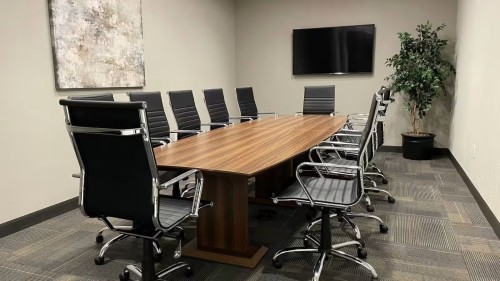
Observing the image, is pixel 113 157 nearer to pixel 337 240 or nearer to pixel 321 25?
pixel 337 240

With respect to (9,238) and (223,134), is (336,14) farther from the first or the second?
(9,238)

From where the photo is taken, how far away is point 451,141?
18.2ft

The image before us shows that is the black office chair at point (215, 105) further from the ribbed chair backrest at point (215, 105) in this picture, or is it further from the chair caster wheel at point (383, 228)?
the chair caster wheel at point (383, 228)

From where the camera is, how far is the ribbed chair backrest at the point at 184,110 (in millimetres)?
3857

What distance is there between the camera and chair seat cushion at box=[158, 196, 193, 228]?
5.99 feet

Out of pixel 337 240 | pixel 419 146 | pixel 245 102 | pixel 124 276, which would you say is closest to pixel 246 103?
pixel 245 102

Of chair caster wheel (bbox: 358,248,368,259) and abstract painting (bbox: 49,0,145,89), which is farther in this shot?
abstract painting (bbox: 49,0,145,89)

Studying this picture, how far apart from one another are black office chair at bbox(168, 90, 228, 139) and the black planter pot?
9.91 ft

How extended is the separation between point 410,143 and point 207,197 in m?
4.07

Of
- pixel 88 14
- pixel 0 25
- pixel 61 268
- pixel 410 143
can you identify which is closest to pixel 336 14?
pixel 410 143

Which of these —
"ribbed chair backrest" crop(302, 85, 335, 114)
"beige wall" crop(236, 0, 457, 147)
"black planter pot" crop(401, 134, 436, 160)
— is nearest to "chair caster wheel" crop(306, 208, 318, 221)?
"ribbed chair backrest" crop(302, 85, 335, 114)

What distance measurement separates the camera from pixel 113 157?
173cm

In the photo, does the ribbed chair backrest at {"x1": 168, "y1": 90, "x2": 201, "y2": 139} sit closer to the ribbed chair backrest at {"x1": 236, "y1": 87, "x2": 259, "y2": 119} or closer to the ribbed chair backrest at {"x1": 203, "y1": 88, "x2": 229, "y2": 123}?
the ribbed chair backrest at {"x1": 203, "y1": 88, "x2": 229, "y2": 123}

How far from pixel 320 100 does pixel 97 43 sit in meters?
3.04
